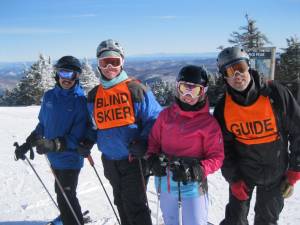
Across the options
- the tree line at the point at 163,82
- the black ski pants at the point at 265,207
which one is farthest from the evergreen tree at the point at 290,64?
the black ski pants at the point at 265,207

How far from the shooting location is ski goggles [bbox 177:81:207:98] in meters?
3.33

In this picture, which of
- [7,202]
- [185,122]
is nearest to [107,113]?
[185,122]

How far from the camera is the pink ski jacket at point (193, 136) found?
328cm

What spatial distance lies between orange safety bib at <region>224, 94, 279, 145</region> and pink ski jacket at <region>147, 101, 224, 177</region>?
0.87ft

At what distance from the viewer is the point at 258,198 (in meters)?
3.74

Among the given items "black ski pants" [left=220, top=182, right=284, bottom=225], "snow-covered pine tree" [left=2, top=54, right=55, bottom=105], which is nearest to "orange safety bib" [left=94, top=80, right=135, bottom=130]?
"black ski pants" [left=220, top=182, right=284, bottom=225]

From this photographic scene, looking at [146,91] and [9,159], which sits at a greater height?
[146,91]

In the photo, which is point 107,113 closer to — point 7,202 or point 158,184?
point 158,184

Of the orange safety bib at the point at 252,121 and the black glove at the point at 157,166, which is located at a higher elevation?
the orange safety bib at the point at 252,121

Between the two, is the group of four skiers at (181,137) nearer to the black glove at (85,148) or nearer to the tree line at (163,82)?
the black glove at (85,148)

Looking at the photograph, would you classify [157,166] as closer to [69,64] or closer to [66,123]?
[66,123]

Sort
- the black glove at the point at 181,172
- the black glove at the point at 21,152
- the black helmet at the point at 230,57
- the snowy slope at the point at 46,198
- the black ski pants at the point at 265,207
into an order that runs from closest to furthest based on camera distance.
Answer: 1. the black glove at the point at 181,172
2. the black helmet at the point at 230,57
3. the black ski pants at the point at 265,207
4. the black glove at the point at 21,152
5. the snowy slope at the point at 46,198

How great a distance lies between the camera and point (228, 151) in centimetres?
374

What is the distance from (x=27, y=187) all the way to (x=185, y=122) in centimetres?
442
